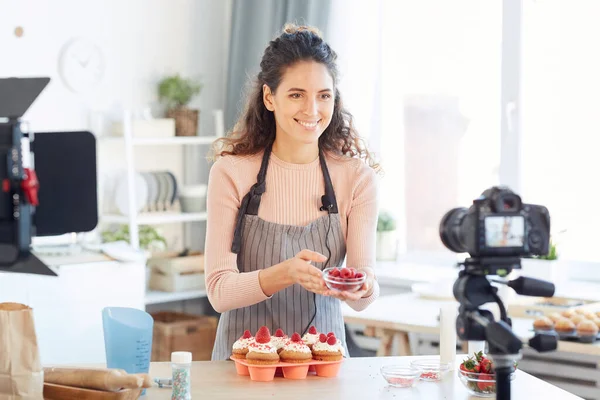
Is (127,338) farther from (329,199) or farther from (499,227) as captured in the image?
(499,227)

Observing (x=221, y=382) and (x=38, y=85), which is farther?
(x=221, y=382)

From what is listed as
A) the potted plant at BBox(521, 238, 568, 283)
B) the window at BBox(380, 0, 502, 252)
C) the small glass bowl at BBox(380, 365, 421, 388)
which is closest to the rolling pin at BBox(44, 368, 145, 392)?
the small glass bowl at BBox(380, 365, 421, 388)

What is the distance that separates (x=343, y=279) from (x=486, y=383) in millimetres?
408

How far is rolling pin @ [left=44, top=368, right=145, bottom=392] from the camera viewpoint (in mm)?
1897

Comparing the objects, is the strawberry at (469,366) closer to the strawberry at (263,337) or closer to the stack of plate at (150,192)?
the strawberry at (263,337)

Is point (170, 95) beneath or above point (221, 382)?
above

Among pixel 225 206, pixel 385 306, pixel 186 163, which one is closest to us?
pixel 225 206

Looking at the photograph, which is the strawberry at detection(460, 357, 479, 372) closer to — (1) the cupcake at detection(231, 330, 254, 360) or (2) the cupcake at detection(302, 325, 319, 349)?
(2) the cupcake at detection(302, 325, 319, 349)

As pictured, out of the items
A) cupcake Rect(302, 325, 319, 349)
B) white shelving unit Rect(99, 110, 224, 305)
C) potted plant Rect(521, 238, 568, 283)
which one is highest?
white shelving unit Rect(99, 110, 224, 305)

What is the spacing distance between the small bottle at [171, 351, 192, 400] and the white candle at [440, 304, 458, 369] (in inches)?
27.9

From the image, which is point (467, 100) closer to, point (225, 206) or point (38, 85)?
point (225, 206)

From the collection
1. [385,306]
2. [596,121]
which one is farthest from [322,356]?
[596,121]

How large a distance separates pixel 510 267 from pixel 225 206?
41.8 inches

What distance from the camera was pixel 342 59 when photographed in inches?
183
